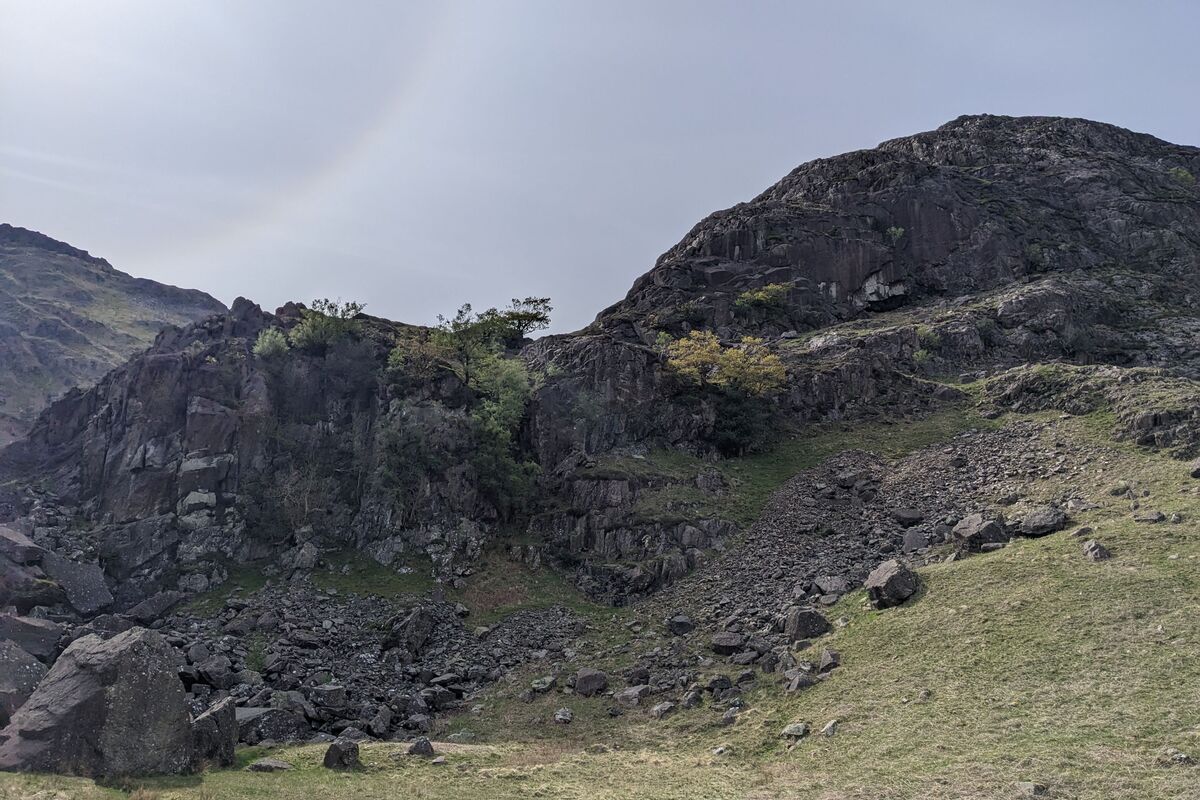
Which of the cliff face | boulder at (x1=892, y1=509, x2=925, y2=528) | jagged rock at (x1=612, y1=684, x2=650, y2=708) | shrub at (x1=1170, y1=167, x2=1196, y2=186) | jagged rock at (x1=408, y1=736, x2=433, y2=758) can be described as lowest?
jagged rock at (x1=612, y1=684, x2=650, y2=708)

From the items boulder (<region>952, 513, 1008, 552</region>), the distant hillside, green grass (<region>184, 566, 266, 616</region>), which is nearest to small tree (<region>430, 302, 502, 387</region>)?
green grass (<region>184, 566, 266, 616</region>)

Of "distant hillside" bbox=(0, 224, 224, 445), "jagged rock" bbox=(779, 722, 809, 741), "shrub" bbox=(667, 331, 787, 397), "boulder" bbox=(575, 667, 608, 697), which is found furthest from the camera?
"distant hillside" bbox=(0, 224, 224, 445)

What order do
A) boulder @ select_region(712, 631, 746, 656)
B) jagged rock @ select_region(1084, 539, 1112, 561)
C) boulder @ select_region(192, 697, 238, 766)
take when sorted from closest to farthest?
boulder @ select_region(192, 697, 238, 766) < jagged rock @ select_region(1084, 539, 1112, 561) < boulder @ select_region(712, 631, 746, 656)

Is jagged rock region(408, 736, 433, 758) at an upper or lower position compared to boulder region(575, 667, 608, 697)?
upper

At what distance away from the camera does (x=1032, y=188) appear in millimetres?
100375

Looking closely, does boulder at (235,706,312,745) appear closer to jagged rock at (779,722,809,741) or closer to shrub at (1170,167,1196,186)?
jagged rock at (779,722,809,741)

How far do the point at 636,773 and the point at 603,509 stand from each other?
85.5ft

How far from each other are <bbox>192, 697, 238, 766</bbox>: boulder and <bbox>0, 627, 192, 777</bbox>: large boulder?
0.32 m

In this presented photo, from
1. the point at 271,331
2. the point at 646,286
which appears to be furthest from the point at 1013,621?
the point at 646,286

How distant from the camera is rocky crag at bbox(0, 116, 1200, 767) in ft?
109

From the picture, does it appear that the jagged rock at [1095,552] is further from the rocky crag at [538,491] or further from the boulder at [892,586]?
the boulder at [892,586]

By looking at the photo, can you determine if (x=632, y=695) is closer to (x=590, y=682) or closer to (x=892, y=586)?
(x=590, y=682)

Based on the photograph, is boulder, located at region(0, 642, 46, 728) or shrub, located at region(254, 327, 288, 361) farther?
shrub, located at region(254, 327, 288, 361)

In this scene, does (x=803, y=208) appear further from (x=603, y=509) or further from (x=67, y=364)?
(x=67, y=364)
